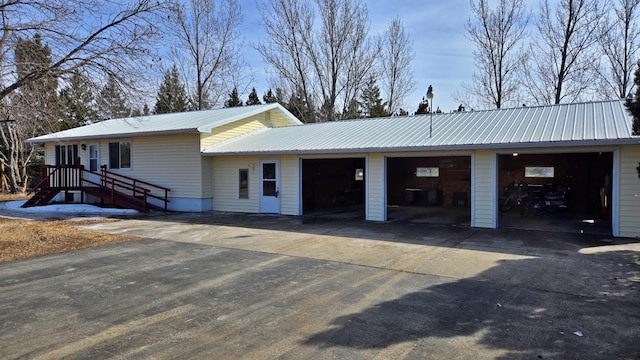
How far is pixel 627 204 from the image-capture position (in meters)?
9.52

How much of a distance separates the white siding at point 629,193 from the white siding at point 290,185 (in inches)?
355

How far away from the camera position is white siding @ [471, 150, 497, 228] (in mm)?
11062

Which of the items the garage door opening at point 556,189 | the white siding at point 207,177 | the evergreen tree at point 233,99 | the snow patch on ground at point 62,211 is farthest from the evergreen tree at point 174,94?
the garage door opening at point 556,189

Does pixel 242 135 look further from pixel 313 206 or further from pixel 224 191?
pixel 313 206

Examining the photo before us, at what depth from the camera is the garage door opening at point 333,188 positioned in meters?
15.7

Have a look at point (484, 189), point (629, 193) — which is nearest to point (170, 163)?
point (484, 189)

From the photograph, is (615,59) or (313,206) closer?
(313,206)

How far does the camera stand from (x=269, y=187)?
48.8 ft

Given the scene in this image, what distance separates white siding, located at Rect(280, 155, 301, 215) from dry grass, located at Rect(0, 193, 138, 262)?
5723 millimetres

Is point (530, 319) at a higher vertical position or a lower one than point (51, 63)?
lower

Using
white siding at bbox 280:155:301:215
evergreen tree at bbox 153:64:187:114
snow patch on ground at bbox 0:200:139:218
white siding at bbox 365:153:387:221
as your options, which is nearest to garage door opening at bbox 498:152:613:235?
white siding at bbox 365:153:387:221

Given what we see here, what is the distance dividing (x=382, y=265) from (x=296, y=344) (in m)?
3.35

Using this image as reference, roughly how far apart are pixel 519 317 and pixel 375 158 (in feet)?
27.9

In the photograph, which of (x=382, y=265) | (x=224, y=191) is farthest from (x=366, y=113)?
(x=382, y=265)
